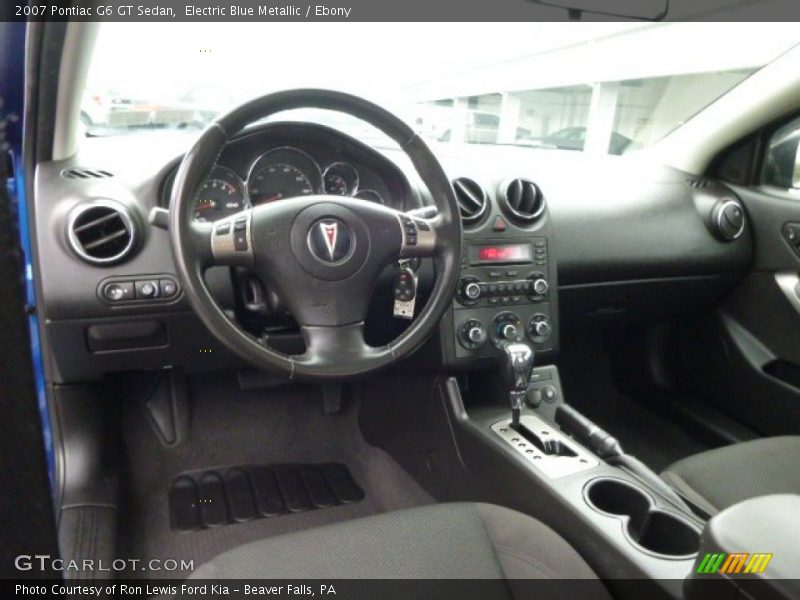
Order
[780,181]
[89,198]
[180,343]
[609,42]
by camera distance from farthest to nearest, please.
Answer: [609,42] → [780,181] → [180,343] → [89,198]

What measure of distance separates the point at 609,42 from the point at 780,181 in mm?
1053

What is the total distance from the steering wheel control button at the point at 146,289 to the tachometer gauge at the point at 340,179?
1.56ft

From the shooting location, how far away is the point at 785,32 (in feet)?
6.81

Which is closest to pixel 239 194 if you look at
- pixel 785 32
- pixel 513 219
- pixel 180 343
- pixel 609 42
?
pixel 180 343

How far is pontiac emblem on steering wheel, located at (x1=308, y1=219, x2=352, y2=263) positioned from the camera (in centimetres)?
128

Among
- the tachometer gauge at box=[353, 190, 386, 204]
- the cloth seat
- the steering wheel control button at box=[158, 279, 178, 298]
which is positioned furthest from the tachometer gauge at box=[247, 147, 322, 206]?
the cloth seat

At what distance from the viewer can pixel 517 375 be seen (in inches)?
64.3

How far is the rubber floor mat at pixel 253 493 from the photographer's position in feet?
6.44

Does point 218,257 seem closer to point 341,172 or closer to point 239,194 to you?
point 239,194

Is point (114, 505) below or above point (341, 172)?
below

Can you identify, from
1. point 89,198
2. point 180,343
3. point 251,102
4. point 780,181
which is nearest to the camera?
point 251,102

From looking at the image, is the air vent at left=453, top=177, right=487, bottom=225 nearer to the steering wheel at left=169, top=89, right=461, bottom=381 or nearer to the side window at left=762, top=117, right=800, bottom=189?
the steering wheel at left=169, top=89, right=461, bottom=381

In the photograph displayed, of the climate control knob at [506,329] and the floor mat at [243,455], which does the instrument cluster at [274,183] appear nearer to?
the climate control knob at [506,329]

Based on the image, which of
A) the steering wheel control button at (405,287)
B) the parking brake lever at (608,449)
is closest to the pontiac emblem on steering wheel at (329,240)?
the steering wheel control button at (405,287)
